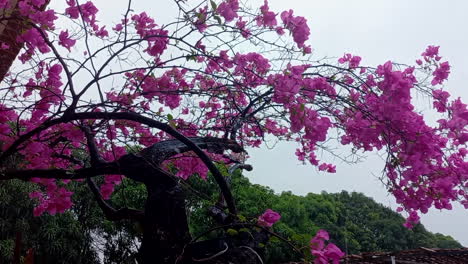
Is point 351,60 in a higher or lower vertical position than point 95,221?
higher

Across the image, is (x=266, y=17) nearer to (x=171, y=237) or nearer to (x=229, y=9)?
(x=229, y=9)

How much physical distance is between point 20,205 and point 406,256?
790 centimetres

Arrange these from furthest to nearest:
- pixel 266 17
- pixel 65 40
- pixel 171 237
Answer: pixel 65 40 < pixel 266 17 < pixel 171 237

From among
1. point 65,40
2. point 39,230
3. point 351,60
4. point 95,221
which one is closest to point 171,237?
point 65,40

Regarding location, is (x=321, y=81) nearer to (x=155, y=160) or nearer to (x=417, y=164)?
(x=417, y=164)

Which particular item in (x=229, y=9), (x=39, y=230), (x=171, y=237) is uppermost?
(x=229, y=9)

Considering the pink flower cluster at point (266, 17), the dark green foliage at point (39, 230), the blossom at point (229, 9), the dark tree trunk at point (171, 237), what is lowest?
the dark tree trunk at point (171, 237)

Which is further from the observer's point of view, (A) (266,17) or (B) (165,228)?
(A) (266,17)

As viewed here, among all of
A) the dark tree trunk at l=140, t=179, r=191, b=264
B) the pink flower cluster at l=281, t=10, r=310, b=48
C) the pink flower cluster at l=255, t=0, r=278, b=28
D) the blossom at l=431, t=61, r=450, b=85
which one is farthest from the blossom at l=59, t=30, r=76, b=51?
the blossom at l=431, t=61, r=450, b=85

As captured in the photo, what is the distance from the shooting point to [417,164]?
2598 mm

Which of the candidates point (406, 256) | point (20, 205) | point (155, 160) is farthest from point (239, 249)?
point (20, 205)

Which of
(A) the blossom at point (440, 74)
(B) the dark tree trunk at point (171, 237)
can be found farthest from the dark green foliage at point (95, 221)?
(B) the dark tree trunk at point (171, 237)

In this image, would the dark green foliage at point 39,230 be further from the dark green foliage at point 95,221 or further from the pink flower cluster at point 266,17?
the pink flower cluster at point 266,17

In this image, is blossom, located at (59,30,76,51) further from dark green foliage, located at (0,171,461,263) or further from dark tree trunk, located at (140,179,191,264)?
dark green foliage, located at (0,171,461,263)
